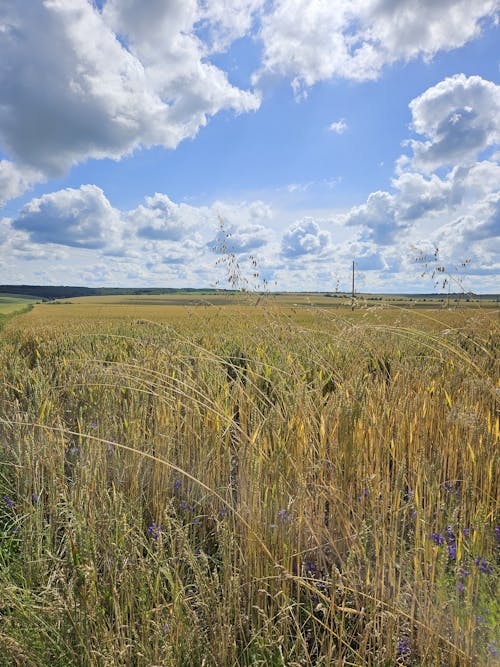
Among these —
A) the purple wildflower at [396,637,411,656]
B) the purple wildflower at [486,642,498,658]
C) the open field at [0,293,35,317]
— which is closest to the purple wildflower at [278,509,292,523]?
the purple wildflower at [396,637,411,656]

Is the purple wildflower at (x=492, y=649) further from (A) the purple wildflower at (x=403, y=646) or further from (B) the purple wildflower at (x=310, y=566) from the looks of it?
(B) the purple wildflower at (x=310, y=566)

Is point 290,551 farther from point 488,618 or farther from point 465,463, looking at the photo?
point 465,463

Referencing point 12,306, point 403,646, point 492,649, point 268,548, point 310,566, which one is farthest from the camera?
point 12,306

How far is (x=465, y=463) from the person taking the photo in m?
2.34

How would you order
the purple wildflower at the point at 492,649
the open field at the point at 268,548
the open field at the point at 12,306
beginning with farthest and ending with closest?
the open field at the point at 12,306, the open field at the point at 268,548, the purple wildflower at the point at 492,649

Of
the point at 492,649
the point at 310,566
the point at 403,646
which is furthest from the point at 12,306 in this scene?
the point at 492,649

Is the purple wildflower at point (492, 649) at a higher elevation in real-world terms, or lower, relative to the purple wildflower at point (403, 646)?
higher

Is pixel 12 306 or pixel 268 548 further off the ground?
pixel 12 306

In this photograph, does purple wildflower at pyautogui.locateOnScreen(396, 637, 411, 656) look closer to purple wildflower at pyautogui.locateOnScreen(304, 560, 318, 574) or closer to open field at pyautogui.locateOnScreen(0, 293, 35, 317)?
purple wildflower at pyautogui.locateOnScreen(304, 560, 318, 574)

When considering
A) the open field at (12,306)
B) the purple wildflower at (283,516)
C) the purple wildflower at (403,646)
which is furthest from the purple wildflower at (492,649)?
the open field at (12,306)

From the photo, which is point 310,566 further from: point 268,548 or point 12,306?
point 12,306

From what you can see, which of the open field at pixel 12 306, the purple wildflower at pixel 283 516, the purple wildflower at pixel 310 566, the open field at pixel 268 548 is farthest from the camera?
the open field at pixel 12 306

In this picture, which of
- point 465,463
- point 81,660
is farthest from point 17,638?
point 465,463

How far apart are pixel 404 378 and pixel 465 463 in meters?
1.06
